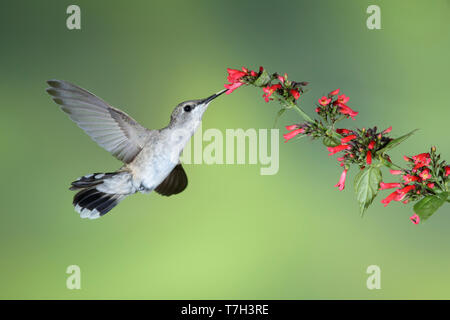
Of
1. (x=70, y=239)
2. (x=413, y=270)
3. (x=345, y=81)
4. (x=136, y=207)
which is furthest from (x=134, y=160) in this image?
(x=413, y=270)

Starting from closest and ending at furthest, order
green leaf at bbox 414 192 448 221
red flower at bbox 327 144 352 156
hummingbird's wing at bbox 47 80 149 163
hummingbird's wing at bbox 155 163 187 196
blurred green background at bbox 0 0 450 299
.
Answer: green leaf at bbox 414 192 448 221 → red flower at bbox 327 144 352 156 → hummingbird's wing at bbox 47 80 149 163 → hummingbird's wing at bbox 155 163 187 196 → blurred green background at bbox 0 0 450 299

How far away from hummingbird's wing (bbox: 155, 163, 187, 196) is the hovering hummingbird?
104mm

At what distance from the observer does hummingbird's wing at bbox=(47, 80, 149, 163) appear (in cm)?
81

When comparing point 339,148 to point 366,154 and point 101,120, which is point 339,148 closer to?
point 366,154

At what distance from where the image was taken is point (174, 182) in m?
1.04

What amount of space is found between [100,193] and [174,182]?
19cm

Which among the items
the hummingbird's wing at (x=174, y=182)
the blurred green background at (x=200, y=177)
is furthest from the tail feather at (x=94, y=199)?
the blurred green background at (x=200, y=177)

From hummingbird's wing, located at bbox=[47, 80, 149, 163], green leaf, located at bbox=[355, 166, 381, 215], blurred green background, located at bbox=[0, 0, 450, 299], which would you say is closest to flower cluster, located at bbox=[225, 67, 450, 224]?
green leaf, located at bbox=[355, 166, 381, 215]

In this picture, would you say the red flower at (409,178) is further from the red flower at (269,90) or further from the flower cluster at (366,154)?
the red flower at (269,90)

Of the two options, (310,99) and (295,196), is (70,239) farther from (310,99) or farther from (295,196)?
(310,99)

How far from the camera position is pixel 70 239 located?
152 cm

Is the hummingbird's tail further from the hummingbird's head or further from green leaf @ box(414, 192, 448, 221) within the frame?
green leaf @ box(414, 192, 448, 221)

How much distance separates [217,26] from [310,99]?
0.44m

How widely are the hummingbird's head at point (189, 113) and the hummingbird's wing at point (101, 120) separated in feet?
0.38
